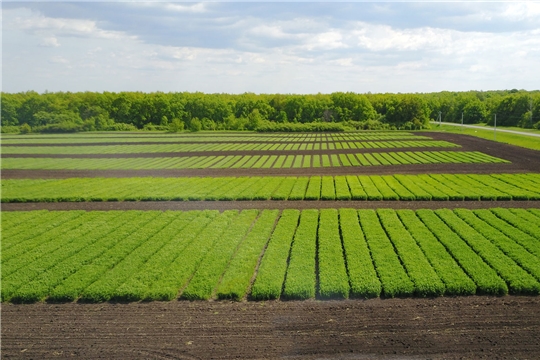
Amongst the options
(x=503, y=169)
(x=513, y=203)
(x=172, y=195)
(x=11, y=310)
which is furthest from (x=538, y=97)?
(x=11, y=310)

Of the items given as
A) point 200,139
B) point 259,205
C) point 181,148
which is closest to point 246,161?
point 181,148

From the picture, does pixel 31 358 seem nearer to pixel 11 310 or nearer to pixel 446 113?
pixel 11 310

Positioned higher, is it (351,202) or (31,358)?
(351,202)

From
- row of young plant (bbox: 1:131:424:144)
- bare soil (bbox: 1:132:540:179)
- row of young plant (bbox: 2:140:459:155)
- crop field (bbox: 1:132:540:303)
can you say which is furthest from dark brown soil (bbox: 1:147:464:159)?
row of young plant (bbox: 1:131:424:144)

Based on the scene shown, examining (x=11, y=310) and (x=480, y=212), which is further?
(x=480, y=212)

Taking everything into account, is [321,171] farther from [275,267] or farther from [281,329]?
[281,329]

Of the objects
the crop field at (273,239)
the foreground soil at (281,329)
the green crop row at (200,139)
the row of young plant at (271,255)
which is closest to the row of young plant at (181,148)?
the green crop row at (200,139)

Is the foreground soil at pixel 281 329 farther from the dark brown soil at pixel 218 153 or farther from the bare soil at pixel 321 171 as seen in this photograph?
the dark brown soil at pixel 218 153
